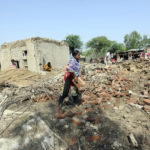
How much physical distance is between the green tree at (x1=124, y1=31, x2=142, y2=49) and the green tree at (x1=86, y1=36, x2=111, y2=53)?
868cm

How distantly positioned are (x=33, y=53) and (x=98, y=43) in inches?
1085

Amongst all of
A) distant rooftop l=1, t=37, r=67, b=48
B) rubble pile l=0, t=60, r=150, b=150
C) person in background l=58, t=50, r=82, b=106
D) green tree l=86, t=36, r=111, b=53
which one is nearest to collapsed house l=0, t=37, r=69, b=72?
distant rooftop l=1, t=37, r=67, b=48

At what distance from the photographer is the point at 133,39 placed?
38.3m

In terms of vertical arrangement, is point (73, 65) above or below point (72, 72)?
above

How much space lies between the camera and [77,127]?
244 cm

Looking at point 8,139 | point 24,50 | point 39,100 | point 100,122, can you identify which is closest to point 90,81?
point 39,100

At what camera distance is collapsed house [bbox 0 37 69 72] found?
9.07 meters

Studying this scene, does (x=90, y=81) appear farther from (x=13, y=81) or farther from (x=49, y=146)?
(x=13, y=81)

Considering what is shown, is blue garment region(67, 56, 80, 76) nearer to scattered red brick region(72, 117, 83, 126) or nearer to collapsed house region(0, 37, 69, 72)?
scattered red brick region(72, 117, 83, 126)

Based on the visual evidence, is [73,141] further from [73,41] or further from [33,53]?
[73,41]

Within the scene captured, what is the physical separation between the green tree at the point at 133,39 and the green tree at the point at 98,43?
868cm

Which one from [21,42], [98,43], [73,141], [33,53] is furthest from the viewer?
[98,43]

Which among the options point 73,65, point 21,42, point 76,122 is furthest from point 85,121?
point 21,42

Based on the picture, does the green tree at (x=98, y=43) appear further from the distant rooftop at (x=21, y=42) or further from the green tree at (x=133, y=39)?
the distant rooftop at (x=21, y=42)
